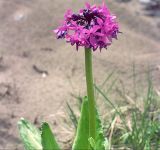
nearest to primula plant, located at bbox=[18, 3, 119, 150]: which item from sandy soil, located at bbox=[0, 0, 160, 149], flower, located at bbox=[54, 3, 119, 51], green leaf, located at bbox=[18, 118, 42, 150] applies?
flower, located at bbox=[54, 3, 119, 51]

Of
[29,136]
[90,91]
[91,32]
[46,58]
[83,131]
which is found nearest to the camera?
[91,32]

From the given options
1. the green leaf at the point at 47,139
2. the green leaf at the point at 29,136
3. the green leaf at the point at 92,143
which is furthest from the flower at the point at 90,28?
the green leaf at the point at 29,136

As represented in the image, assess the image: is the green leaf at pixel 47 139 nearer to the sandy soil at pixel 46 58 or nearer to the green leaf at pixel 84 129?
the green leaf at pixel 84 129

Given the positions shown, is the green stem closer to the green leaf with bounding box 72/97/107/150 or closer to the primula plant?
the primula plant

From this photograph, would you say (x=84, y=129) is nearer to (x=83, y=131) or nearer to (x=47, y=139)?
(x=83, y=131)

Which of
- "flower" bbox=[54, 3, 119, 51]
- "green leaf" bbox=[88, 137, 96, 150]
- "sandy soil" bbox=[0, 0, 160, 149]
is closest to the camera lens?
"flower" bbox=[54, 3, 119, 51]

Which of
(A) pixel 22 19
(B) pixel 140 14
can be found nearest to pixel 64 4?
(A) pixel 22 19

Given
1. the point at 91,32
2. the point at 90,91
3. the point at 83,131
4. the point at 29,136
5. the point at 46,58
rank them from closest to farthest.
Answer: the point at 91,32 < the point at 90,91 < the point at 83,131 < the point at 29,136 < the point at 46,58

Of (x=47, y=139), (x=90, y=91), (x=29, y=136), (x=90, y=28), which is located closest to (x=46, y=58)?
Answer: (x=29, y=136)
